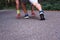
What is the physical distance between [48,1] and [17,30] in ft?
26.3

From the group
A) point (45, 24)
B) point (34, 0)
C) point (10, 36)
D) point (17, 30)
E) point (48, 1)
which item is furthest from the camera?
point (48, 1)

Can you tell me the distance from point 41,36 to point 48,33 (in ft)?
1.25

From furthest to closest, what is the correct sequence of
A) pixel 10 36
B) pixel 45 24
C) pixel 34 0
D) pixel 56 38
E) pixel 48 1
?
1. pixel 48 1
2. pixel 34 0
3. pixel 45 24
4. pixel 10 36
5. pixel 56 38

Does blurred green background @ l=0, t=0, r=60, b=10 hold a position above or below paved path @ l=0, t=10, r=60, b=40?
above

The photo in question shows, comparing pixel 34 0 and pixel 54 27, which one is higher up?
pixel 34 0

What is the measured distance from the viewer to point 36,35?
642cm

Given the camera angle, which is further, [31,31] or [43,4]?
[43,4]

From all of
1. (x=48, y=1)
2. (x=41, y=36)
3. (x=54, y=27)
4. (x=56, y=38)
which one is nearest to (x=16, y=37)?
(x=41, y=36)

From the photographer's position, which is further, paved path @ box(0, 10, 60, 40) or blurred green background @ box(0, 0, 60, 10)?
blurred green background @ box(0, 0, 60, 10)

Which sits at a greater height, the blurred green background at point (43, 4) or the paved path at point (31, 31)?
the blurred green background at point (43, 4)

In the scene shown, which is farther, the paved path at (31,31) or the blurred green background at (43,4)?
the blurred green background at (43,4)

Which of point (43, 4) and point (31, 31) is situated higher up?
point (43, 4)

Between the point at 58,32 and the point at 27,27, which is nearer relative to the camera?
the point at 58,32

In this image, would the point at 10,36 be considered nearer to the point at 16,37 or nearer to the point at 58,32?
the point at 16,37
